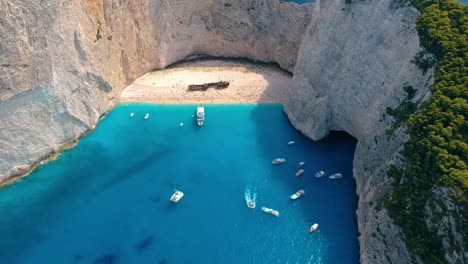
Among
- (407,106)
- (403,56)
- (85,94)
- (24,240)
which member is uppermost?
(403,56)

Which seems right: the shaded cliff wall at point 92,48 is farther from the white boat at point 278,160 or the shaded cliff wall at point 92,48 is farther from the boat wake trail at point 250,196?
the boat wake trail at point 250,196

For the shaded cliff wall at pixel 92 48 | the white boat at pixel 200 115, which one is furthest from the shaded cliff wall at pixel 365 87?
the white boat at pixel 200 115

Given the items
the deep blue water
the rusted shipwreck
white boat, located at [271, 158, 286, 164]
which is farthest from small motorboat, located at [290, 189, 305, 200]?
the rusted shipwreck

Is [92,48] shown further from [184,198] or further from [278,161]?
[278,161]

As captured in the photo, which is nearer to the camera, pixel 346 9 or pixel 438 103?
pixel 438 103

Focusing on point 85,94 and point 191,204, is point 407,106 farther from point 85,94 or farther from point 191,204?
point 85,94

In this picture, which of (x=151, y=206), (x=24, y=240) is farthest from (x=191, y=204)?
(x=24, y=240)
